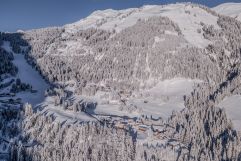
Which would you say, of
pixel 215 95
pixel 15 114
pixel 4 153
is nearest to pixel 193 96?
pixel 215 95

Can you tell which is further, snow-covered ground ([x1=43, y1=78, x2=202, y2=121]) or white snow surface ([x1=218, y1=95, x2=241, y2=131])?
snow-covered ground ([x1=43, y1=78, x2=202, y2=121])

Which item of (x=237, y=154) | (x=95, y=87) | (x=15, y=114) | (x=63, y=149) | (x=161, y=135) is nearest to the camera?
(x=237, y=154)

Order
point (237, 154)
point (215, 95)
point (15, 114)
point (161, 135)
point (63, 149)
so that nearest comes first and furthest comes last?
point (237, 154), point (63, 149), point (161, 135), point (15, 114), point (215, 95)

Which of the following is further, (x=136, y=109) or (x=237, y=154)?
(x=136, y=109)

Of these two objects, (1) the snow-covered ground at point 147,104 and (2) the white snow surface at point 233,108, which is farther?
(1) the snow-covered ground at point 147,104

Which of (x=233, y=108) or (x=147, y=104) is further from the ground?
(x=233, y=108)

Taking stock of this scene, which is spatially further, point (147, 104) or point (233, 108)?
point (147, 104)

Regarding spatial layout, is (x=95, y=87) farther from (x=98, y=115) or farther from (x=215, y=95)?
(x=215, y=95)
